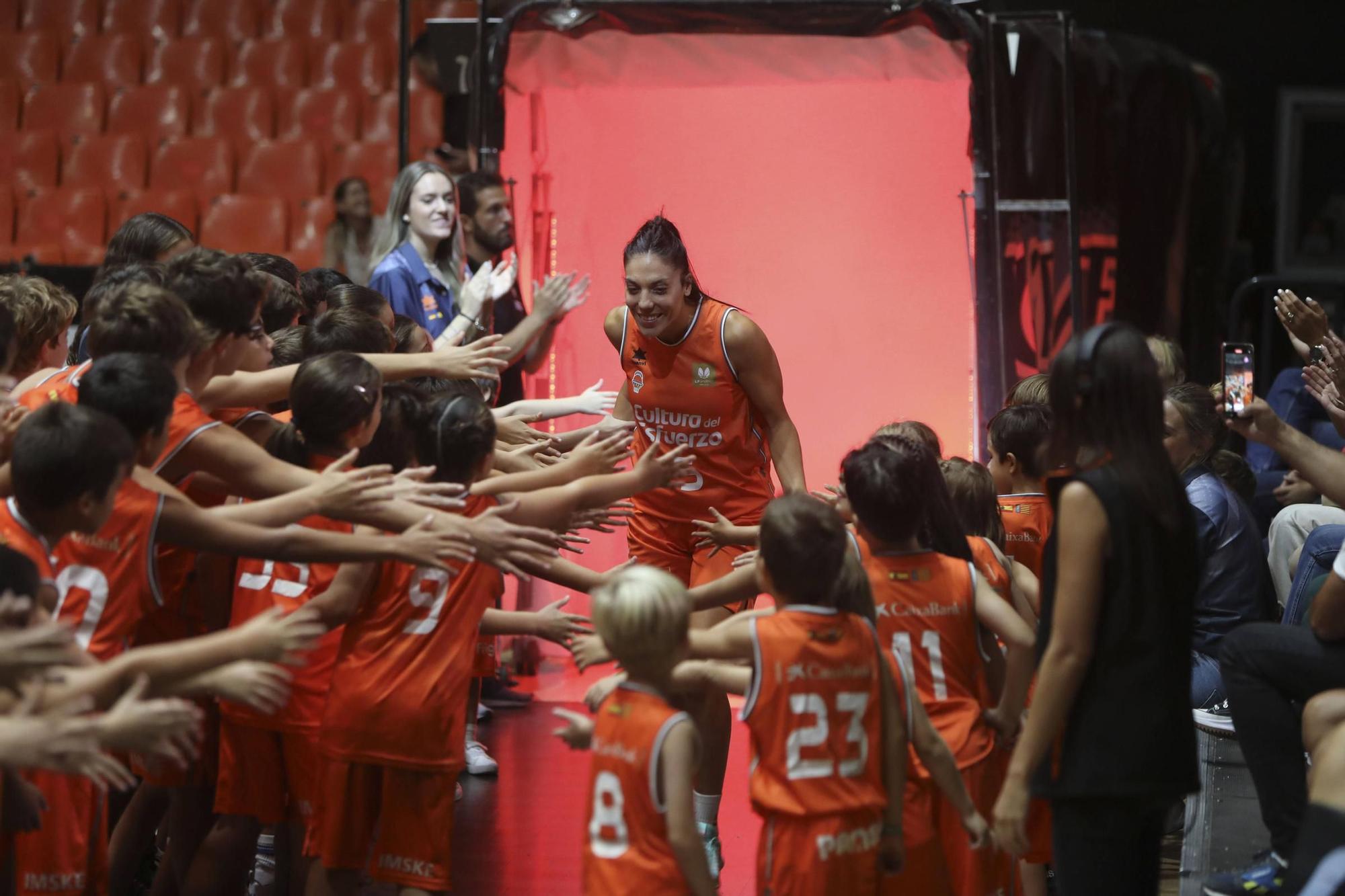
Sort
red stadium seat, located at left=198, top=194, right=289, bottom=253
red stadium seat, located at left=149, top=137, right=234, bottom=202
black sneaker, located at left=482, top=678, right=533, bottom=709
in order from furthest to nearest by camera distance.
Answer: red stadium seat, located at left=149, top=137, right=234, bottom=202
red stadium seat, located at left=198, top=194, right=289, bottom=253
black sneaker, located at left=482, top=678, right=533, bottom=709

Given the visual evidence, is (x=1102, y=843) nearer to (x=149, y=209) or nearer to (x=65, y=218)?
(x=149, y=209)

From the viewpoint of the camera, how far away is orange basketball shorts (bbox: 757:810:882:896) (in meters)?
2.79

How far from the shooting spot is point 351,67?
10500mm

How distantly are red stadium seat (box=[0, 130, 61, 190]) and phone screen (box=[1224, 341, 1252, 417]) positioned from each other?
26.8 ft

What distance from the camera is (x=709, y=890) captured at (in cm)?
266

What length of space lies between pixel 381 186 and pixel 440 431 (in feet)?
22.1

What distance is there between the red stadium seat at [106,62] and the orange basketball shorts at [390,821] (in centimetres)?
844

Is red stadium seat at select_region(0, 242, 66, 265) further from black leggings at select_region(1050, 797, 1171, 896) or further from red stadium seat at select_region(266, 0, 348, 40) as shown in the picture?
black leggings at select_region(1050, 797, 1171, 896)

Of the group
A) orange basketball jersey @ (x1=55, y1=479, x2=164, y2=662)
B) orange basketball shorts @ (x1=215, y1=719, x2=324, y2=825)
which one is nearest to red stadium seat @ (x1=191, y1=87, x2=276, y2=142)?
orange basketball shorts @ (x1=215, y1=719, x2=324, y2=825)

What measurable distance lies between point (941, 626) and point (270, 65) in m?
8.55

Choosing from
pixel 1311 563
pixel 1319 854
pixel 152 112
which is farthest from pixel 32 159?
pixel 1319 854

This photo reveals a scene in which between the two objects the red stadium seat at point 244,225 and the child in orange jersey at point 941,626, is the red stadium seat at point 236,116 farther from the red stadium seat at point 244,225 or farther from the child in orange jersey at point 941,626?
the child in orange jersey at point 941,626

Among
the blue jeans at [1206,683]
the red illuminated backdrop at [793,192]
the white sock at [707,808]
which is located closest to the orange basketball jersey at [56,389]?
the white sock at [707,808]

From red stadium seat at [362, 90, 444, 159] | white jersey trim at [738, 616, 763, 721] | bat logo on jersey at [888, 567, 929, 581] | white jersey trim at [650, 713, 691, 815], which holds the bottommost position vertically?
white jersey trim at [650, 713, 691, 815]
